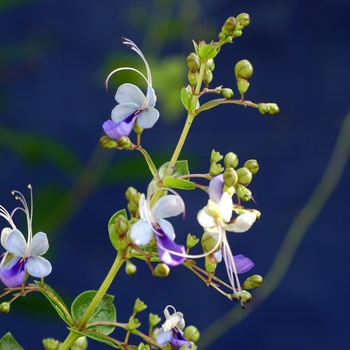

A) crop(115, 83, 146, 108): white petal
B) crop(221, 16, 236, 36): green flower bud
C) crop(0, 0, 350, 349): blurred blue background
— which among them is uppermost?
crop(221, 16, 236, 36): green flower bud

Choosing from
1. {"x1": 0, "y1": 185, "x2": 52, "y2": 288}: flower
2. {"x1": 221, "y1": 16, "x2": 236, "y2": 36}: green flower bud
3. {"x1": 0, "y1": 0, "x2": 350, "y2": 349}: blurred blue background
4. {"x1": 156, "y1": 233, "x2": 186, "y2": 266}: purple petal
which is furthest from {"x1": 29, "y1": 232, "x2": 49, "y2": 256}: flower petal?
{"x1": 0, "y1": 0, "x2": 350, "y2": 349}: blurred blue background

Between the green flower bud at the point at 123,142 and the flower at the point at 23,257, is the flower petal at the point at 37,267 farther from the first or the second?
the green flower bud at the point at 123,142

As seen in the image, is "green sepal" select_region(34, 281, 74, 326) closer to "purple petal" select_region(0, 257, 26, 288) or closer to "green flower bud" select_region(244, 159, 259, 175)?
"purple petal" select_region(0, 257, 26, 288)

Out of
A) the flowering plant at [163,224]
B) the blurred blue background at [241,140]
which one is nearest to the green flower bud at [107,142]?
the flowering plant at [163,224]

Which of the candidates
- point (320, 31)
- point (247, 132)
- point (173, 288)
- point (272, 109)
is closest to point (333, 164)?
point (247, 132)

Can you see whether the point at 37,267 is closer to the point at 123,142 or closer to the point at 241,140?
the point at 123,142

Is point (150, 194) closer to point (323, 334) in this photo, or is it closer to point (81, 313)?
point (81, 313)

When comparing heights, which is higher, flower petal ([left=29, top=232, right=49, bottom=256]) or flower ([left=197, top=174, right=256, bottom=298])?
flower ([left=197, top=174, right=256, bottom=298])
